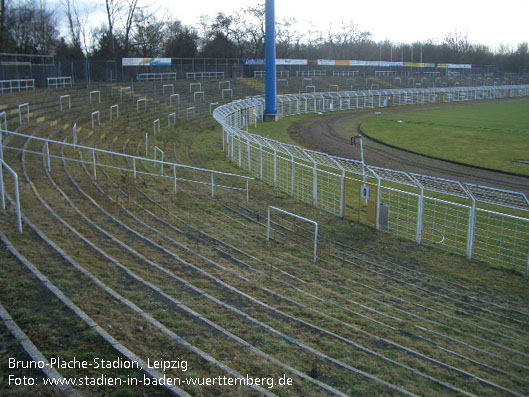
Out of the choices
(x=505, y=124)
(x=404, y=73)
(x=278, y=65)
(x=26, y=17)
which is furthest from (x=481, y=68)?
(x=26, y=17)

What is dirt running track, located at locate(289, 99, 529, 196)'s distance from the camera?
21047mm

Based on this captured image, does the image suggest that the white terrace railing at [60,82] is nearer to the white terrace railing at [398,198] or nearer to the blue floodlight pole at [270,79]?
the white terrace railing at [398,198]

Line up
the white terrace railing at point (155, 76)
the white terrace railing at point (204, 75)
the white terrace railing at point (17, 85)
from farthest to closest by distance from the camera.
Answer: the white terrace railing at point (204, 75) → the white terrace railing at point (155, 76) → the white terrace railing at point (17, 85)

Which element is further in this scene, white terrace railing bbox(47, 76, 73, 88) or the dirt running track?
white terrace railing bbox(47, 76, 73, 88)

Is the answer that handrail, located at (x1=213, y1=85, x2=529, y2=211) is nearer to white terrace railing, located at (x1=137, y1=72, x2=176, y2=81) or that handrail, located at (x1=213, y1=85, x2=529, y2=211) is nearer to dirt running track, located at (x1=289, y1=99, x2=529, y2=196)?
dirt running track, located at (x1=289, y1=99, x2=529, y2=196)

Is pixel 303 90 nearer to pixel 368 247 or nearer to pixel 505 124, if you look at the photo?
pixel 505 124

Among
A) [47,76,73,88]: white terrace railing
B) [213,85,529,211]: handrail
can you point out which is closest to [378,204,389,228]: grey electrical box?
[213,85,529,211]: handrail

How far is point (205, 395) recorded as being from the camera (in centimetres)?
485

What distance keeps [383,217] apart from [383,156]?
1433 centimetres

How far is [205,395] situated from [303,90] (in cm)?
5706

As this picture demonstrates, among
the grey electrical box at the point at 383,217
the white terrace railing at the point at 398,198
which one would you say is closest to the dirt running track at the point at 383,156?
the white terrace railing at the point at 398,198

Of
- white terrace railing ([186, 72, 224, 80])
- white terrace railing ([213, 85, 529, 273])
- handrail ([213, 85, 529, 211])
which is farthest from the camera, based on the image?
white terrace railing ([186, 72, 224, 80])

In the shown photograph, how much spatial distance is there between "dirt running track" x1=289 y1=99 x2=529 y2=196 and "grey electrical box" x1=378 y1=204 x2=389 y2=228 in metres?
8.37

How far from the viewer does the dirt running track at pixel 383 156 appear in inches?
829
